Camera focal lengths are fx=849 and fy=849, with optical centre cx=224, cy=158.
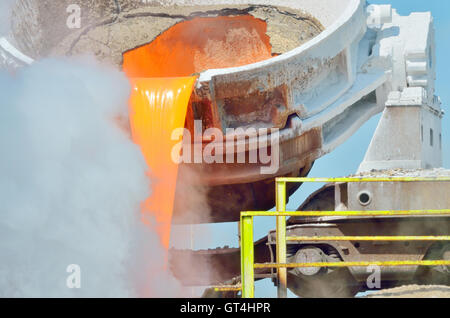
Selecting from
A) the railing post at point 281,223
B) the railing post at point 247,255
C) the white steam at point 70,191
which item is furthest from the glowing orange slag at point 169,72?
the railing post at point 247,255

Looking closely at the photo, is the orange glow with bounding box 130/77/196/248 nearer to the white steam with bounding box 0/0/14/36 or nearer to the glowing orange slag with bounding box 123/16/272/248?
the glowing orange slag with bounding box 123/16/272/248

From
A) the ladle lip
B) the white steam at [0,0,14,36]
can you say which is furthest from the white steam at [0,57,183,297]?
the white steam at [0,0,14,36]

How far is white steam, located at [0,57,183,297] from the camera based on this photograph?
494 centimetres

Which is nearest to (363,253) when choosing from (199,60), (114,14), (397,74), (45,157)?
(397,74)

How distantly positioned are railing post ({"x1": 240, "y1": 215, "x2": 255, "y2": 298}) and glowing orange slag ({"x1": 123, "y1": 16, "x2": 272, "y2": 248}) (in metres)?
1.40

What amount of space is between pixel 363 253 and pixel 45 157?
2.32m

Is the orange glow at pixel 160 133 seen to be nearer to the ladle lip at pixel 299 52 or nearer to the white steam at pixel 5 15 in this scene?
the ladle lip at pixel 299 52

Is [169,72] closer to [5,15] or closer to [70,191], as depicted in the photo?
[5,15]

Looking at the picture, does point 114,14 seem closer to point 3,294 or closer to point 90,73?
point 90,73

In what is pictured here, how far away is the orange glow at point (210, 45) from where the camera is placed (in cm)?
803

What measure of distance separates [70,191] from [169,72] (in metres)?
2.86

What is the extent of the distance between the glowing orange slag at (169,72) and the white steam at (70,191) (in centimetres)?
11

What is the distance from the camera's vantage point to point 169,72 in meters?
7.96
